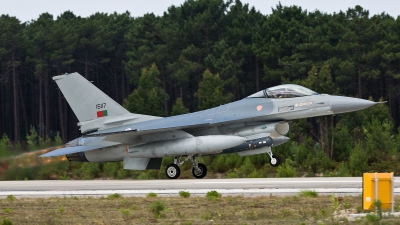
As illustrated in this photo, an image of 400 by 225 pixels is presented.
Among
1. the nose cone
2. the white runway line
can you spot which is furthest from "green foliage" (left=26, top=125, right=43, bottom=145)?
the nose cone

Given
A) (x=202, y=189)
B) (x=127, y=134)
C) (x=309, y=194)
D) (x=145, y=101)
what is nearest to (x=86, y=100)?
(x=127, y=134)

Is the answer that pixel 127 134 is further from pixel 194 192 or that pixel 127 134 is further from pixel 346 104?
pixel 346 104

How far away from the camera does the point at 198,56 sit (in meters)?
54.2

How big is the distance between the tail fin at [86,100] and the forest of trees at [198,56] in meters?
13.0

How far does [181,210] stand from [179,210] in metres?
0.03

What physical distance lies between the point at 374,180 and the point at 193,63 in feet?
143

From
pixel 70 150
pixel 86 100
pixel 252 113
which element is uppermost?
pixel 86 100

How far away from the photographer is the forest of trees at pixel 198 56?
4653 cm

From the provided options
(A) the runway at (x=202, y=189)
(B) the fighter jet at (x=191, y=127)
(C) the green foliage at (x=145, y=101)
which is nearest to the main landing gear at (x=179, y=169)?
(B) the fighter jet at (x=191, y=127)

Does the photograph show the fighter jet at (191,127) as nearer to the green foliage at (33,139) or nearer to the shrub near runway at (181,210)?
the green foliage at (33,139)

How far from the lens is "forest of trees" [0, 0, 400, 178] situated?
4653 cm

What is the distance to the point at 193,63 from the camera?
174 feet

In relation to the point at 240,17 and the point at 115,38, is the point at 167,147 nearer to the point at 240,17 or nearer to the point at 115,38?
the point at 240,17

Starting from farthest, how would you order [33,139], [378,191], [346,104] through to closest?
[33,139], [346,104], [378,191]
